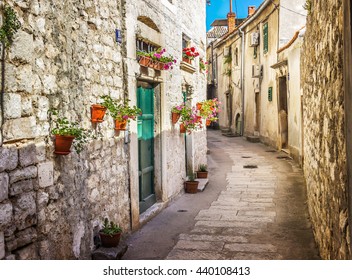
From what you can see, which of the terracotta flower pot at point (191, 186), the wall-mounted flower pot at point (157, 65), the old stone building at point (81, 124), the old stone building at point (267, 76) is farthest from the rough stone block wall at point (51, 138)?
the old stone building at point (267, 76)

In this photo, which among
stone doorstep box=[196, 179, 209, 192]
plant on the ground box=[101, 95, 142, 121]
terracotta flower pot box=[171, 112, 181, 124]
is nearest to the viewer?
plant on the ground box=[101, 95, 142, 121]

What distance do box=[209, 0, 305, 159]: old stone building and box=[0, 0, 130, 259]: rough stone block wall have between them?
7.95m

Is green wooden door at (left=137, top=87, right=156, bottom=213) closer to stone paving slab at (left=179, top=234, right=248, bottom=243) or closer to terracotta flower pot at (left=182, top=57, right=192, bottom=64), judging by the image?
stone paving slab at (left=179, top=234, right=248, bottom=243)

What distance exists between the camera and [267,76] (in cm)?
1806

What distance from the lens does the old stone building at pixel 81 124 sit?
11.4ft

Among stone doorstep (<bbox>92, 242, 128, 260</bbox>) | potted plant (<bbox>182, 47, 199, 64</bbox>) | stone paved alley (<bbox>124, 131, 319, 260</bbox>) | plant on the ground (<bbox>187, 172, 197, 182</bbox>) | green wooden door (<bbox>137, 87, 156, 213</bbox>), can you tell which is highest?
potted plant (<bbox>182, 47, 199, 64</bbox>)

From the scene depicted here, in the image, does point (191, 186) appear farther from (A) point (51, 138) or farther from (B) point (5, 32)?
(B) point (5, 32)

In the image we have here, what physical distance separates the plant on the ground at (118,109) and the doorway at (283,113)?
1092 centimetres

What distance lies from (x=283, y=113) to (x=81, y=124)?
12218mm

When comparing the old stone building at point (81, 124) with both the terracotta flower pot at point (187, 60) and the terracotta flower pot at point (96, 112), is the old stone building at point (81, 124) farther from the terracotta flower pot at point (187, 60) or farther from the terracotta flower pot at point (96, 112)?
the terracotta flower pot at point (187, 60)

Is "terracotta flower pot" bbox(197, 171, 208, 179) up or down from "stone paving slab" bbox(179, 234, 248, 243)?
up

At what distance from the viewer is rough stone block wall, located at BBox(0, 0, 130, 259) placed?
341cm

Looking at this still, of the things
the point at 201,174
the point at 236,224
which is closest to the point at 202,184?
the point at 201,174

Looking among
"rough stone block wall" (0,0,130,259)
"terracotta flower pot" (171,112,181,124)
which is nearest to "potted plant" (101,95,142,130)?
"rough stone block wall" (0,0,130,259)
